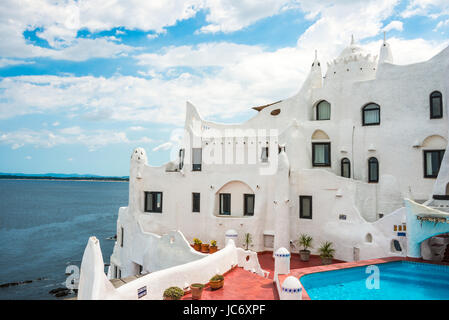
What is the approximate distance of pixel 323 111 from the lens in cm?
2683

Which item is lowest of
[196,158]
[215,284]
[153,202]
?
[215,284]

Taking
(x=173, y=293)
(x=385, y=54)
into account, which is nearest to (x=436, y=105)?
(x=385, y=54)

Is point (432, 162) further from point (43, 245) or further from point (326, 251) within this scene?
point (43, 245)

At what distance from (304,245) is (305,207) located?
2.66 meters

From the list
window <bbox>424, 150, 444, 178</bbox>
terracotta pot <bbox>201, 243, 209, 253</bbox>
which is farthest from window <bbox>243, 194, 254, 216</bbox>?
window <bbox>424, 150, 444, 178</bbox>

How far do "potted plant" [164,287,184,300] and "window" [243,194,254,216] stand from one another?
13809 millimetres

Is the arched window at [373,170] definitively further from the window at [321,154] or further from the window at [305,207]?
the window at [305,207]

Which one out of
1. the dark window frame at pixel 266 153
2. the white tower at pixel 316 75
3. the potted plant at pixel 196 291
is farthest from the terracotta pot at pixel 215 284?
the white tower at pixel 316 75

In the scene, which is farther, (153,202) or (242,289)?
(153,202)

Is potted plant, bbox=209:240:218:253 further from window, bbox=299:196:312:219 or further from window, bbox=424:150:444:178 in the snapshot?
window, bbox=424:150:444:178

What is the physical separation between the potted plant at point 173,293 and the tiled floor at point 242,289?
1.78 ft

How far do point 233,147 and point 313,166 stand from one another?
6183 millimetres

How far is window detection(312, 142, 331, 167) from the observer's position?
25.8 meters

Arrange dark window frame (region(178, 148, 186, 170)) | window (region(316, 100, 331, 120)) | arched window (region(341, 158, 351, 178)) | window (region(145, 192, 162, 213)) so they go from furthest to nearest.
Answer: dark window frame (region(178, 148, 186, 170)) < window (region(145, 192, 162, 213)) < window (region(316, 100, 331, 120)) < arched window (region(341, 158, 351, 178))
